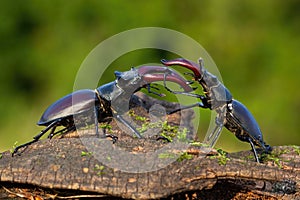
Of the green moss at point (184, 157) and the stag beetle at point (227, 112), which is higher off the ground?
the stag beetle at point (227, 112)

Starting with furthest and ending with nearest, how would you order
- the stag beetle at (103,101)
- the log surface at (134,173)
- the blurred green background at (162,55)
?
the blurred green background at (162,55) → the stag beetle at (103,101) → the log surface at (134,173)

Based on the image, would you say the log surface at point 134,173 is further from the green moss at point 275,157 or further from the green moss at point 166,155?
the green moss at point 275,157

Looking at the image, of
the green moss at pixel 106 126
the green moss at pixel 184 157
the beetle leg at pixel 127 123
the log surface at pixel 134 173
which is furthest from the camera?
the green moss at pixel 106 126

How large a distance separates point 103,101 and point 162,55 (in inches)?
133

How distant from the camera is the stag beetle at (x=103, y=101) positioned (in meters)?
2.80

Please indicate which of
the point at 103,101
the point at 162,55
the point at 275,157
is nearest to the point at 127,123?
the point at 103,101

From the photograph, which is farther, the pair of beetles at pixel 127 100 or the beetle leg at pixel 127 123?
the pair of beetles at pixel 127 100

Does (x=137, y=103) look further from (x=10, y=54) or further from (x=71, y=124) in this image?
(x=10, y=54)

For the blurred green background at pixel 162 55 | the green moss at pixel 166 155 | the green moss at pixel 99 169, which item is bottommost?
the green moss at pixel 99 169

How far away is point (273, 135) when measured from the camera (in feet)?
20.7

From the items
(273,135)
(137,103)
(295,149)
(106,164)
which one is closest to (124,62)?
(273,135)

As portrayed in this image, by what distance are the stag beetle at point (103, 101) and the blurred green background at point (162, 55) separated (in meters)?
3.35

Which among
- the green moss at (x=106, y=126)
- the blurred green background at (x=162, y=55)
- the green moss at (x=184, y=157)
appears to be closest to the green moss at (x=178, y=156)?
the green moss at (x=184, y=157)

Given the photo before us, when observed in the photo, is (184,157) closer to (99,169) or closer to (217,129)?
(99,169)
